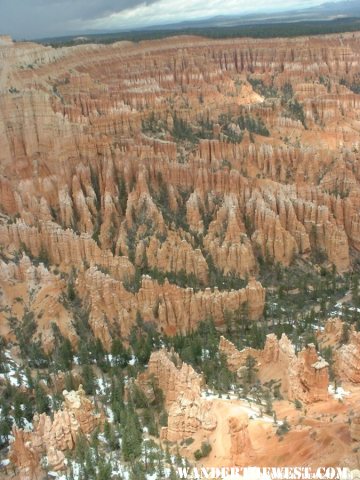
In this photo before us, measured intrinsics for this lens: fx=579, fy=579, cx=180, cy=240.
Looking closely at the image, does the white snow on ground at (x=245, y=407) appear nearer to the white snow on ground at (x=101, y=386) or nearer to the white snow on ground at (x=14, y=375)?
the white snow on ground at (x=101, y=386)

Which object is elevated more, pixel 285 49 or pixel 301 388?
pixel 285 49

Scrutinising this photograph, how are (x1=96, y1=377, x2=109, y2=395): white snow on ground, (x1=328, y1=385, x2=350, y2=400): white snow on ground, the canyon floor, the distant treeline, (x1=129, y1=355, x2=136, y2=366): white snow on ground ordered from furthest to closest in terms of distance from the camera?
the distant treeline < (x1=129, y1=355, x2=136, y2=366): white snow on ground < (x1=96, y1=377, x2=109, y2=395): white snow on ground < (x1=328, y1=385, x2=350, y2=400): white snow on ground < the canyon floor

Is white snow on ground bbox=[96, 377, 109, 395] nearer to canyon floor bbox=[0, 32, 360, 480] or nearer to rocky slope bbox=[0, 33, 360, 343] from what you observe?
canyon floor bbox=[0, 32, 360, 480]

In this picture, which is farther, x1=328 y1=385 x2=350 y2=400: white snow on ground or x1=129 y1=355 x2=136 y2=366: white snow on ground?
x1=129 y1=355 x2=136 y2=366: white snow on ground

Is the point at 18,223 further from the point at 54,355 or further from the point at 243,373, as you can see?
the point at 243,373

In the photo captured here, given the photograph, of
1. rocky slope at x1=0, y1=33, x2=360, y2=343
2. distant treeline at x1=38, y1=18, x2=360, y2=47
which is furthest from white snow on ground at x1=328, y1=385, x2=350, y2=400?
distant treeline at x1=38, y1=18, x2=360, y2=47

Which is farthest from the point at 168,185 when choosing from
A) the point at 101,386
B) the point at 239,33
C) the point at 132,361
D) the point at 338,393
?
the point at 239,33

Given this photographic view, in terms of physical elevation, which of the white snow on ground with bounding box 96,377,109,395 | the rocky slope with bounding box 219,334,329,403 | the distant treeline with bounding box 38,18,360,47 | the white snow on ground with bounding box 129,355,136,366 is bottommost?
the white snow on ground with bounding box 129,355,136,366

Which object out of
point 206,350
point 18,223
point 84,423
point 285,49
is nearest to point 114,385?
point 84,423

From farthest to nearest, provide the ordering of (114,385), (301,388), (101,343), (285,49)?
(285,49)
(101,343)
(114,385)
(301,388)
